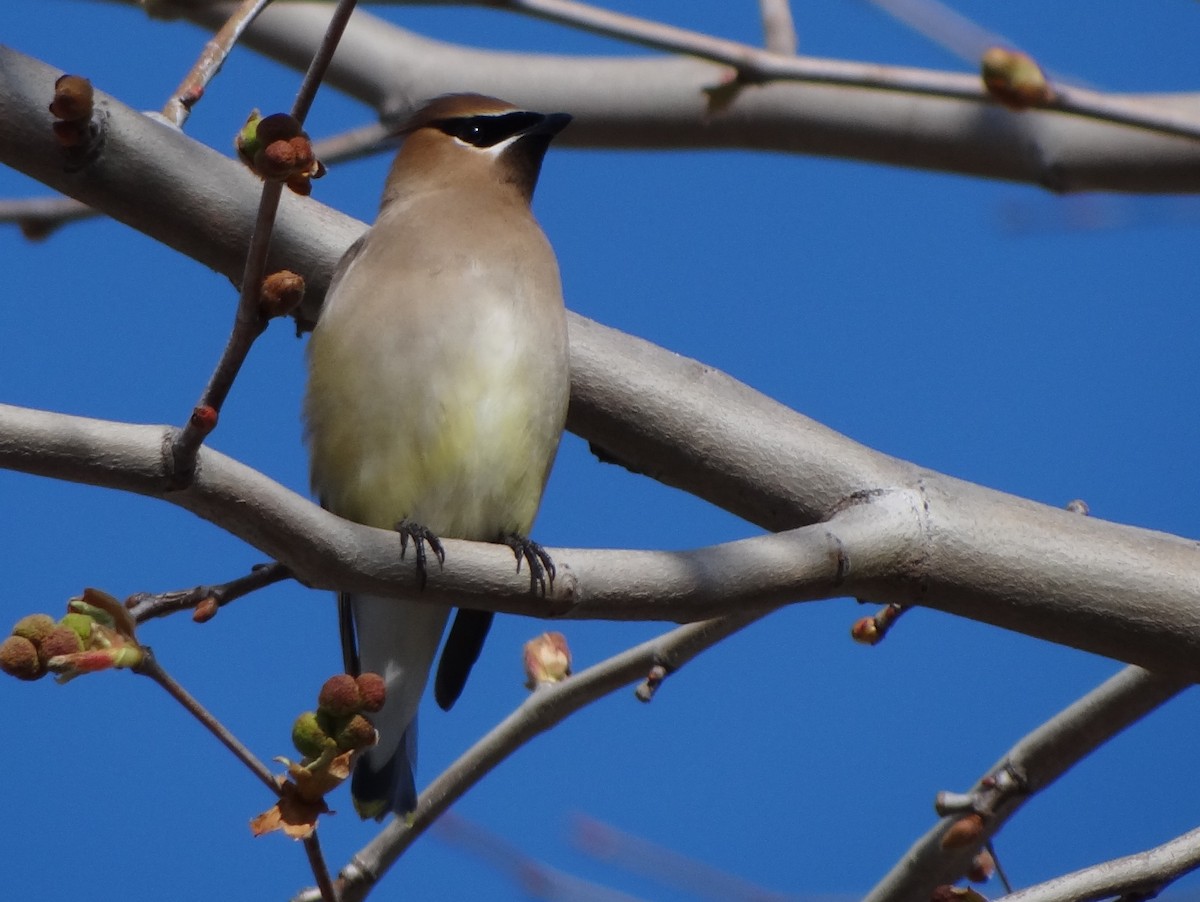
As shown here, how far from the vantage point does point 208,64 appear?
2.63m

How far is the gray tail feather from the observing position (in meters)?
3.20

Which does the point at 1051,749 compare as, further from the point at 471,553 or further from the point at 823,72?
the point at 823,72

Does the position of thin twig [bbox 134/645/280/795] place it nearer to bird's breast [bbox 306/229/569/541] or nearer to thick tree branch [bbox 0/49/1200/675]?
thick tree branch [bbox 0/49/1200/675]

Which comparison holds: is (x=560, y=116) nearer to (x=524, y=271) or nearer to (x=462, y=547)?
(x=524, y=271)

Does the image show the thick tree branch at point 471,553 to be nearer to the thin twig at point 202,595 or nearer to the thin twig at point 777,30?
the thin twig at point 202,595

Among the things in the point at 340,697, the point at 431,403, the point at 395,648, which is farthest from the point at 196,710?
the point at 395,648

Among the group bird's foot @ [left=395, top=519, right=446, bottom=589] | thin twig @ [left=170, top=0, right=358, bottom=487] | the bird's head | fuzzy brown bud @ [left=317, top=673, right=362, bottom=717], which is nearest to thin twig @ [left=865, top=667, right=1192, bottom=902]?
bird's foot @ [left=395, top=519, right=446, bottom=589]

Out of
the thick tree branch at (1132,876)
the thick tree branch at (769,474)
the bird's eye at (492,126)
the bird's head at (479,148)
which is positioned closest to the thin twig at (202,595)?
the thick tree branch at (769,474)

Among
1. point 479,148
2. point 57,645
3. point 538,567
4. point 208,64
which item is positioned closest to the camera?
point 57,645

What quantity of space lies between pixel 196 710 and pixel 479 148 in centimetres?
218

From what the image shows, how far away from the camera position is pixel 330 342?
3.25 metres

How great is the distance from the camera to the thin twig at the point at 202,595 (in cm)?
231

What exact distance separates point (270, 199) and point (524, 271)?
5.44 feet

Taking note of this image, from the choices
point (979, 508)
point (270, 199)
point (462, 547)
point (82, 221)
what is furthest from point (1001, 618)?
point (82, 221)
